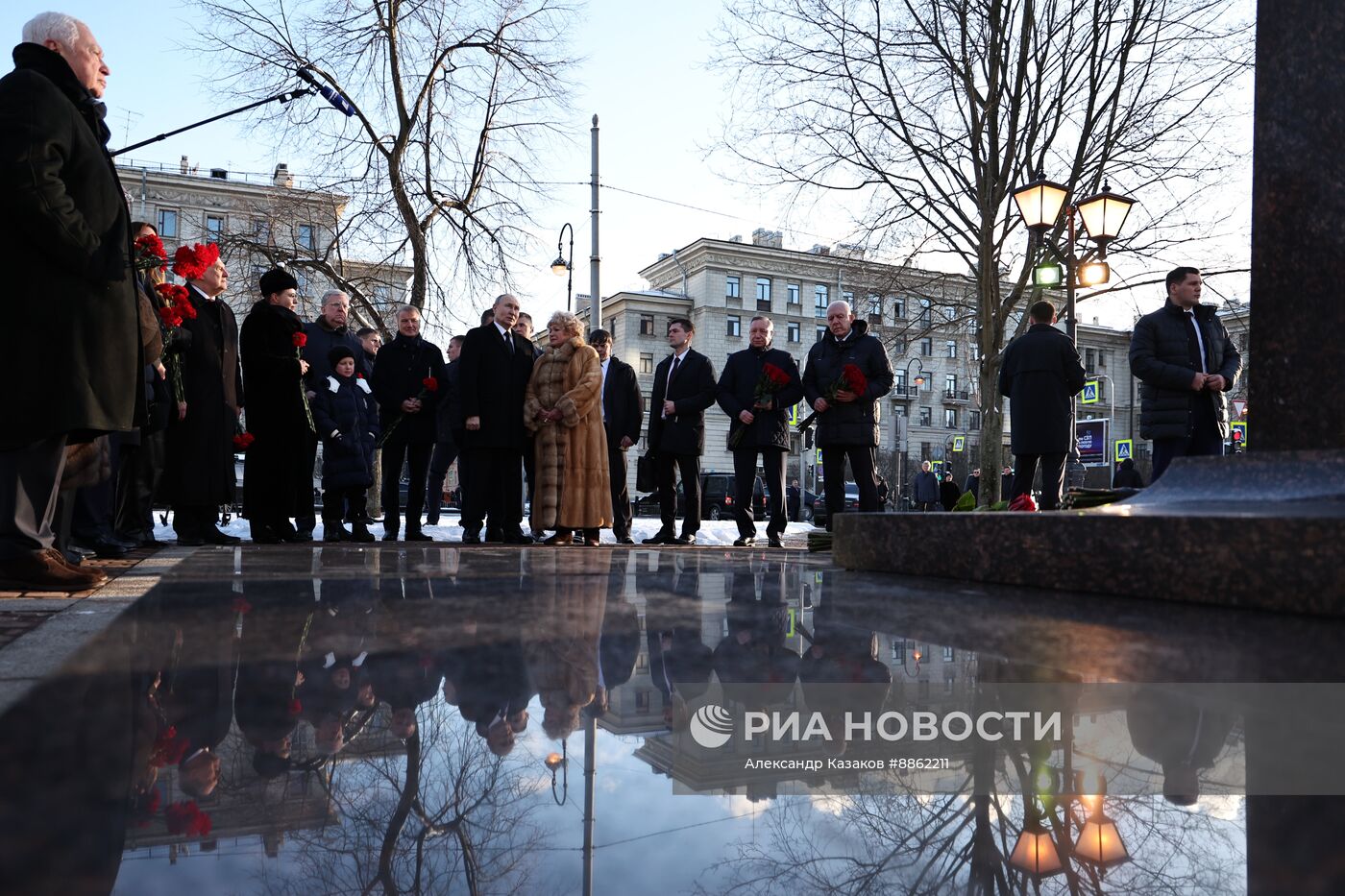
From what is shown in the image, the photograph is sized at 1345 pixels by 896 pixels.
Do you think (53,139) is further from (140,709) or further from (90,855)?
(90,855)

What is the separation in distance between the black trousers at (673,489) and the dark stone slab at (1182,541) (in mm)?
4746

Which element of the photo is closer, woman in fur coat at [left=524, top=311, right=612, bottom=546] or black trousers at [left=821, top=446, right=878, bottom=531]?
woman in fur coat at [left=524, top=311, right=612, bottom=546]

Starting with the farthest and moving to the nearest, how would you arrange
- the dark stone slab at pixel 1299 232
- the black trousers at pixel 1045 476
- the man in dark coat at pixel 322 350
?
1. the black trousers at pixel 1045 476
2. the man in dark coat at pixel 322 350
3. the dark stone slab at pixel 1299 232

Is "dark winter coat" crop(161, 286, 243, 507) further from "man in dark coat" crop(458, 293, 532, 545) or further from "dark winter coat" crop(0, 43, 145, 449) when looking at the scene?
"dark winter coat" crop(0, 43, 145, 449)

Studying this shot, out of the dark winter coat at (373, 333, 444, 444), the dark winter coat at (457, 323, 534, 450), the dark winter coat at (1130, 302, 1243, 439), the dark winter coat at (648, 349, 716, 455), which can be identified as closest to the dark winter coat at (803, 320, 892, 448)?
the dark winter coat at (648, 349, 716, 455)

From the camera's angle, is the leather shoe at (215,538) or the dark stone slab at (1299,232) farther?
the leather shoe at (215,538)

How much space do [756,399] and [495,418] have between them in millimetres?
2130

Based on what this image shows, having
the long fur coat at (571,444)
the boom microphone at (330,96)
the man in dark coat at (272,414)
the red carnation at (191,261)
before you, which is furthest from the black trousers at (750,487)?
the boom microphone at (330,96)

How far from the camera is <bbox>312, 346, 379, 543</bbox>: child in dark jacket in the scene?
27.3 ft

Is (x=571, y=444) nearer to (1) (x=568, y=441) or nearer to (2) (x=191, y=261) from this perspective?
(1) (x=568, y=441)

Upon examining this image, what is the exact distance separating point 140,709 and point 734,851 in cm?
105

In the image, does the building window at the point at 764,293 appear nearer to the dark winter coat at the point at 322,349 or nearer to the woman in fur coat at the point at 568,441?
the dark winter coat at the point at 322,349

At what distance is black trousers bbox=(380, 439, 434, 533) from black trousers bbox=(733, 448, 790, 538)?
2.73 metres

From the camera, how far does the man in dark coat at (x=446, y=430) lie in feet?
30.2
